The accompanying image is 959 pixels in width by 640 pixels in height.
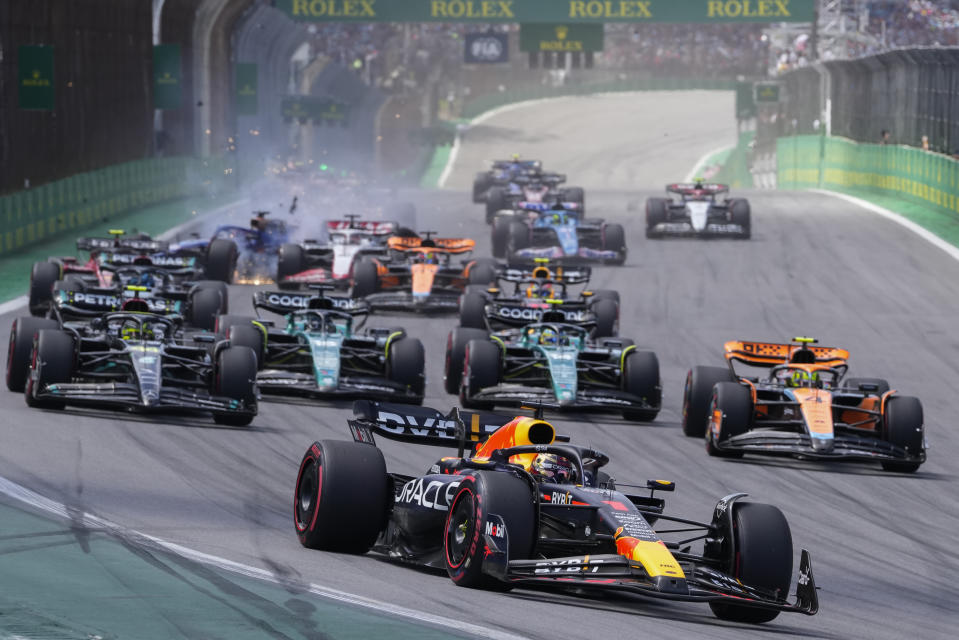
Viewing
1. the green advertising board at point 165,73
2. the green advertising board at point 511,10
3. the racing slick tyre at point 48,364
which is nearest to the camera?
the racing slick tyre at point 48,364

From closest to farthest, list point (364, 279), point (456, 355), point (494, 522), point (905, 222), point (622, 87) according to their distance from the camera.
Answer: point (494, 522), point (456, 355), point (364, 279), point (905, 222), point (622, 87)

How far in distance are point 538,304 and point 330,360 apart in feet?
14.0

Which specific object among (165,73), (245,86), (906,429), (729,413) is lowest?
(906,429)

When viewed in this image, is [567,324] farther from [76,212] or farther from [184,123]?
[184,123]

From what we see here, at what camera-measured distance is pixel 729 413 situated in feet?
56.4

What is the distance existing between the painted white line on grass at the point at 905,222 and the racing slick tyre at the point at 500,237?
30.9 feet

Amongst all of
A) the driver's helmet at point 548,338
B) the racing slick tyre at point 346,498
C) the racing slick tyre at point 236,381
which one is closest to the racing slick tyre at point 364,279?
the driver's helmet at point 548,338

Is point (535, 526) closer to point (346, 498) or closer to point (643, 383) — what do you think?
point (346, 498)

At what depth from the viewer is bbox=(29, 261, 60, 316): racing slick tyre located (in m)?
25.4

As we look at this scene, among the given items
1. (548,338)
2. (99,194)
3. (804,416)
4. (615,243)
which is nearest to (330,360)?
(548,338)

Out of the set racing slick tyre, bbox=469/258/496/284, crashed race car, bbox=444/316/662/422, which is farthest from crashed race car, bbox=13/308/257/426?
racing slick tyre, bbox=469/258/496/284

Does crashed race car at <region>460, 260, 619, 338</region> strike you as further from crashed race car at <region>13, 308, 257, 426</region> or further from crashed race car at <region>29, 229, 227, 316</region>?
crashed race car at <region>13, 308, 257, 426</region>

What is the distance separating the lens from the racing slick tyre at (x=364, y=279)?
93.2ft

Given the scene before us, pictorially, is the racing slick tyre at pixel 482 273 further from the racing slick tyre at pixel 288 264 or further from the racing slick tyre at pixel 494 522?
the racing slick tyre at pixel 494 522
